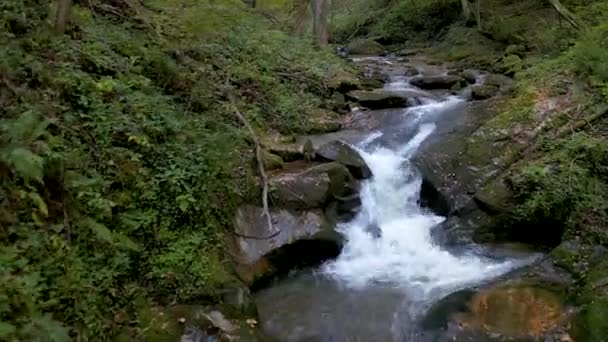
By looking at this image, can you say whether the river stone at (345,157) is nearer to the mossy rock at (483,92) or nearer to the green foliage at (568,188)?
the green foliage at (568,188)

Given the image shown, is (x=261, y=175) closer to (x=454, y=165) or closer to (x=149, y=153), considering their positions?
(x=149, y=153)

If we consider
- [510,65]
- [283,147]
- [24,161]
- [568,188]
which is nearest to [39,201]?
[24,161]

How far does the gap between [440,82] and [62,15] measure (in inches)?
333

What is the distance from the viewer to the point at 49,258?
441cm

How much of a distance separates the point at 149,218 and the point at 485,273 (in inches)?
162

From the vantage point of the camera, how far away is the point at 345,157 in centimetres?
807

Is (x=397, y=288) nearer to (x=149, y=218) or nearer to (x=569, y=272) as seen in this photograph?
(x=569, y=272)

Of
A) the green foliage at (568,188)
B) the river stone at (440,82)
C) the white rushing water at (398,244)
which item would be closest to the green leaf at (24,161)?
the white rushing water at (398,244)

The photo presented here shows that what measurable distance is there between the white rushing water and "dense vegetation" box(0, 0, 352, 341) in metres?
1.77

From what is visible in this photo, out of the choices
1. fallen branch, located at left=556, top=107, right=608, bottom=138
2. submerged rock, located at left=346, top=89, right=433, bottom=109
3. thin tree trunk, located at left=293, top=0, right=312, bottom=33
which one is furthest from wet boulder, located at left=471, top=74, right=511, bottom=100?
thin tree trunk, located at left=293, top=0, right=312, bottom=33

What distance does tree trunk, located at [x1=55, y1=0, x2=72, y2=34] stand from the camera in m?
6.66

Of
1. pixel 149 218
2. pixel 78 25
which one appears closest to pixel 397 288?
pixel 149 218

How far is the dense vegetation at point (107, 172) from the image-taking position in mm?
4352

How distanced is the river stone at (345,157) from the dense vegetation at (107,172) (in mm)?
1144
